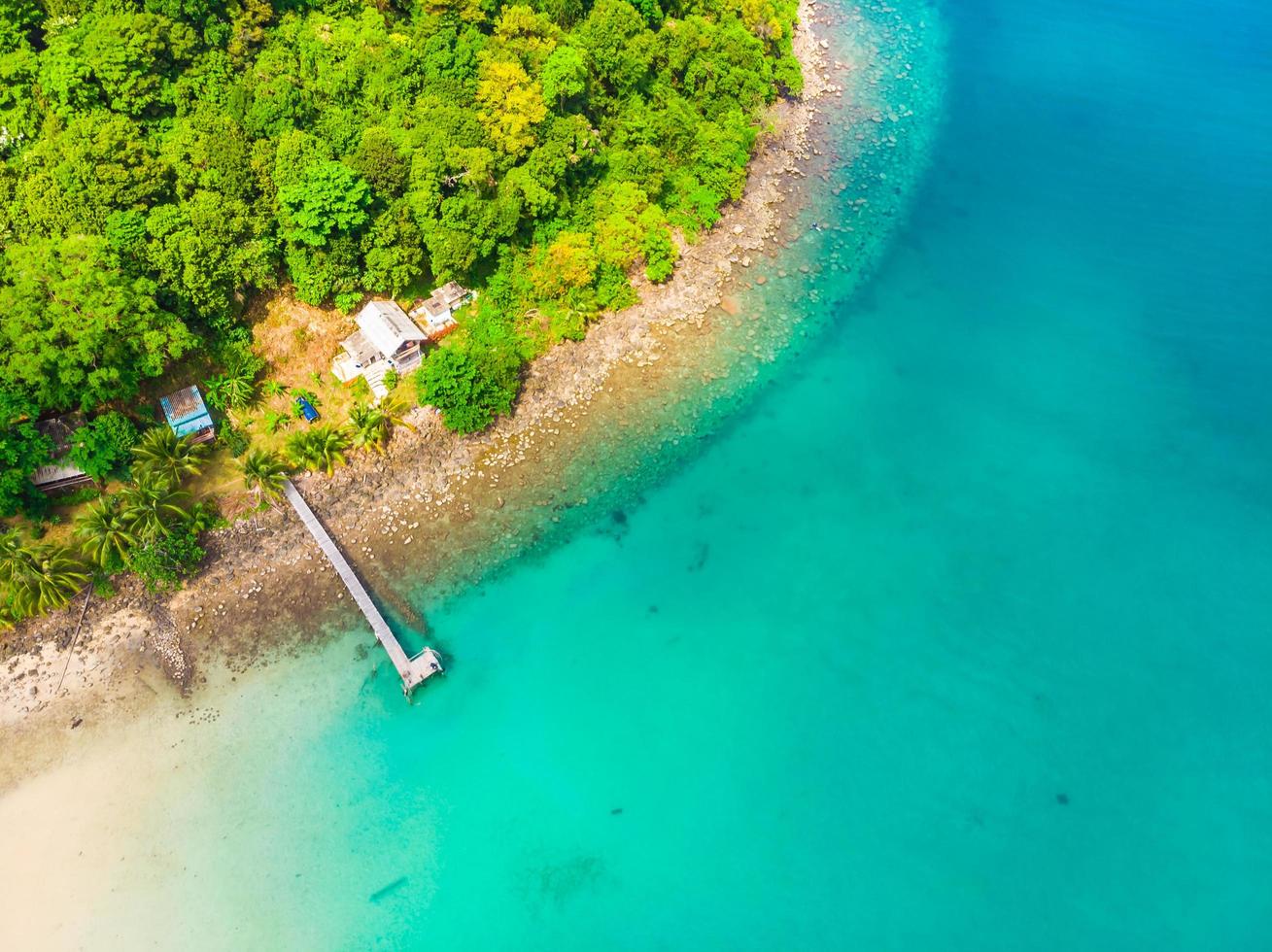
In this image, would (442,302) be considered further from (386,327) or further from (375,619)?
(375,619)

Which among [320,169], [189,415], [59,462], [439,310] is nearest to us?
[59,462]

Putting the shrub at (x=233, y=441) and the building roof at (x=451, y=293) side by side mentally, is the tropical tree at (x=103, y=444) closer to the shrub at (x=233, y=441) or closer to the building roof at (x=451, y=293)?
the shrub at (x=233, y=441)

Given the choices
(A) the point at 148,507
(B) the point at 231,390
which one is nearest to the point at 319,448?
(B) the point at 231,390

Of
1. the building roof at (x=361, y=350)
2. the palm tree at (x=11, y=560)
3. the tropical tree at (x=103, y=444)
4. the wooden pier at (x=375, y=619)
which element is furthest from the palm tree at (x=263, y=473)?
the palm tree at (x=11, y=560)

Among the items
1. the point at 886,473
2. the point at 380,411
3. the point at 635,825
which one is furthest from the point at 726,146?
the point at 635,825

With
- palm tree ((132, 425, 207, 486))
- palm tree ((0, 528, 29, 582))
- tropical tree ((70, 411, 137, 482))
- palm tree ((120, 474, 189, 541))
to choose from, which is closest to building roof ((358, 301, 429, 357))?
palm tree ((132, 425, 207, 486))

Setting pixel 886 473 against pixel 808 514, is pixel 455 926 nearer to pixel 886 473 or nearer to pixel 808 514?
pixel 808 514
